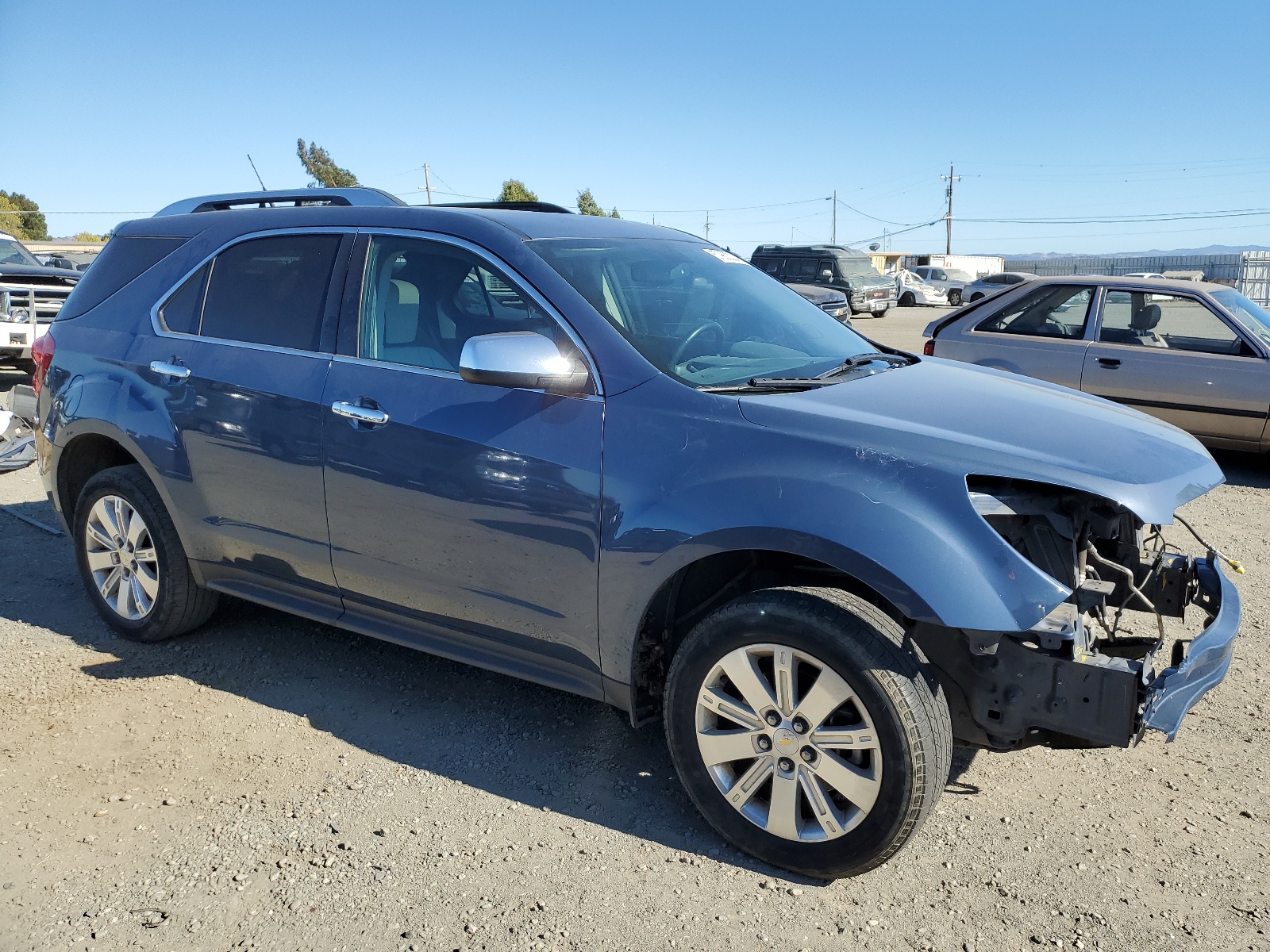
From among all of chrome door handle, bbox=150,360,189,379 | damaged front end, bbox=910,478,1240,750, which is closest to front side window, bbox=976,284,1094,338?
damaged front end, bbox=910,478,1240,750

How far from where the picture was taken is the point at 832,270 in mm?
27953

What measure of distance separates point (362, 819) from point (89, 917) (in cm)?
79

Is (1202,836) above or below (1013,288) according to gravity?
below

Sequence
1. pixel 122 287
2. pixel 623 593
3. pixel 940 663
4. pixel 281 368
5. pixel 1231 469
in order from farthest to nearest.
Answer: pixel 1231 469 → pixel 122 287 → pixel 281 368 → pixel 623 593 → pixel 940 663

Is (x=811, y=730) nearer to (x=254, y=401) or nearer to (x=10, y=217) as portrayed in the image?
(x=254, y=401)

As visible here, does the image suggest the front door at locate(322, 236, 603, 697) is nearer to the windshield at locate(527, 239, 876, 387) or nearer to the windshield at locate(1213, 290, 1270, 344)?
the windshield at locate(527, 239, 876, 387)

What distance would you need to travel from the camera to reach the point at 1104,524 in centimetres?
300

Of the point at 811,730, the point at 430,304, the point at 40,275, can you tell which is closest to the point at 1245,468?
the point at 811,730

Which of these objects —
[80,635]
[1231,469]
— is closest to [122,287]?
[80,635]

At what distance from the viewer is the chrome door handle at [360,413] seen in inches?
136

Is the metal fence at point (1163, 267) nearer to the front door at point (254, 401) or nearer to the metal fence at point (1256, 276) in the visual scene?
the metal fence at point (1256, 276)

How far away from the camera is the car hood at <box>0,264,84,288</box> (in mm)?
12203

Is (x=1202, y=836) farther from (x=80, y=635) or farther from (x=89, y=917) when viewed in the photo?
(x=80, y=635)

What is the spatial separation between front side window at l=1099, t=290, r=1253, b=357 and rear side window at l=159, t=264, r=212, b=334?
23.3 ft
